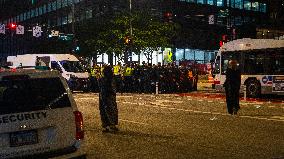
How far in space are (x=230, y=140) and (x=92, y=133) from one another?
11.7ft

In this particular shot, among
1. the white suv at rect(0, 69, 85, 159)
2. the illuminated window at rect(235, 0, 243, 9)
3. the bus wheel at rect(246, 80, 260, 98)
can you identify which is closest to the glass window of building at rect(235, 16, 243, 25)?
the illuminated window at rect(235, 0, 243, 9)

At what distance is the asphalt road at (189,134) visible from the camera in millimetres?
9375

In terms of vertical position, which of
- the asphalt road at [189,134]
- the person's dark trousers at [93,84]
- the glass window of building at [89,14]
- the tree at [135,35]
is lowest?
the asphalt road at [189,134]

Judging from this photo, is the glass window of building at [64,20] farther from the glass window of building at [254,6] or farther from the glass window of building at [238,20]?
the glass window of building at [254,6]

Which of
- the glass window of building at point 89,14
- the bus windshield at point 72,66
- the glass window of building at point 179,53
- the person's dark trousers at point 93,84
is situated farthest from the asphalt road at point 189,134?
the glass window of building at point 179,53

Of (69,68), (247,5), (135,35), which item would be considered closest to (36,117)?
(69,68)

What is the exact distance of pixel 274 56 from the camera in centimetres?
2314

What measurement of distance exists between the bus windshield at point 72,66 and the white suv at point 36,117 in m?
25.2

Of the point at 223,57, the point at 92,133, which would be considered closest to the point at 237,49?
the point at 223,57

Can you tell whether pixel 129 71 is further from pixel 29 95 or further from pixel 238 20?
pixel 238 20

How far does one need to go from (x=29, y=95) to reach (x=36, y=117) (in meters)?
0.30

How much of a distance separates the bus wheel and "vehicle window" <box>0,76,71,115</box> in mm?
17925

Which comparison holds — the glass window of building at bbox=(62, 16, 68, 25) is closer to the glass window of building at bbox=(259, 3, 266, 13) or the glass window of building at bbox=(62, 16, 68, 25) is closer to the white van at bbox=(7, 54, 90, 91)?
the glass window of building at bbox=(259, 3, 266, 13)

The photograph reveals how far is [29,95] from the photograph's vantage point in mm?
6254
